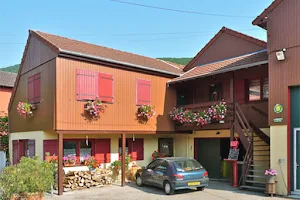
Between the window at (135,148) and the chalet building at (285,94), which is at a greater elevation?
the chalet building at (285,94)

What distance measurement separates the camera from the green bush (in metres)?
9.73

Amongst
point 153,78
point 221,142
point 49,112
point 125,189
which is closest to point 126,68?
point 153,78

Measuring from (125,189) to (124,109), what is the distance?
369 centimetres

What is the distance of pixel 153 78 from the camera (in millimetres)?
17062

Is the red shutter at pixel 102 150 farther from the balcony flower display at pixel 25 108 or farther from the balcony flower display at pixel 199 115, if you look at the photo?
the balcony flower display at pixel 199 115

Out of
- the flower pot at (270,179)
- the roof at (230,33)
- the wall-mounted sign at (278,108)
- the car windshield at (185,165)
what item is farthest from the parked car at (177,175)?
the roof at (230,33)

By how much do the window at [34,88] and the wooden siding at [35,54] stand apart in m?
0.57

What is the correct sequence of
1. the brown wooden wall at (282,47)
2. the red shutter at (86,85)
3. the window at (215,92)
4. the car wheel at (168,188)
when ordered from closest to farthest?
the brown wooden wall at (282,47)
the car wheel at (168,188)
the red shutter at (86,85)
the window at (215,92)

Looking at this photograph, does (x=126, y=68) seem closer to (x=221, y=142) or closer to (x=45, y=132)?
(x=45, y=132)

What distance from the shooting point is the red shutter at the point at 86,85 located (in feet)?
45.8

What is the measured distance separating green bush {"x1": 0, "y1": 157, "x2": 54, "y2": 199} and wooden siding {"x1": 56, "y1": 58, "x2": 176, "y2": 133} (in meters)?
3.11

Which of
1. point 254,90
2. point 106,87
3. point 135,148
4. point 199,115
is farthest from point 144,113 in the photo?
point 254,90

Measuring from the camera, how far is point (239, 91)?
53.8 ft

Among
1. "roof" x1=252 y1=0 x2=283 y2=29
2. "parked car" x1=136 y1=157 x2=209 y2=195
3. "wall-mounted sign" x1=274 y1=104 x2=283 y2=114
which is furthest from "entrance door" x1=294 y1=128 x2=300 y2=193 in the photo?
"roof" x1=252 y1=0 x2=283 y2=29
